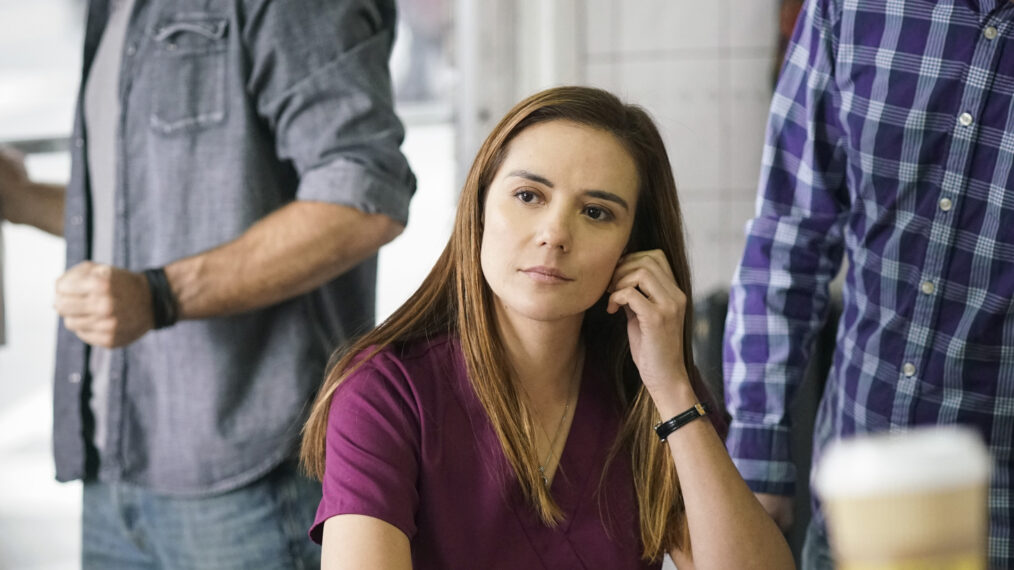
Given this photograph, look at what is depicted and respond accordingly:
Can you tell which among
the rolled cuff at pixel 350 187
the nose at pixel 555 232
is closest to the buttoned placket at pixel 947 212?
the nose at pixel 555 232

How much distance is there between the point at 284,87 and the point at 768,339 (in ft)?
2.63

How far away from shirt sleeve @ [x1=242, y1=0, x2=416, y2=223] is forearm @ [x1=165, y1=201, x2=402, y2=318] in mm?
30

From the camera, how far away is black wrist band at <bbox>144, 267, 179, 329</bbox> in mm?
1591

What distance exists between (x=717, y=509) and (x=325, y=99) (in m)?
0.82

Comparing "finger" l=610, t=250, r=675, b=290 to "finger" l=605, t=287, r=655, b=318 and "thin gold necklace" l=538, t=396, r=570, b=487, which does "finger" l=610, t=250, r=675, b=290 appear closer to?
"finger" l=605, t=287, r=655, b=318

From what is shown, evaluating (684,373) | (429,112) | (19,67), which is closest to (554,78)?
(429,112)

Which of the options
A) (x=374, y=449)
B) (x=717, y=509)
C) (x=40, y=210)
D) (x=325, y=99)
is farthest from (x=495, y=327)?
(x=40, y=210)

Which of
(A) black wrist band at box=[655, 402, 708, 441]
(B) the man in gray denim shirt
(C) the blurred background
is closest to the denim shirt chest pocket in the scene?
(B) the man in gray denim shirt

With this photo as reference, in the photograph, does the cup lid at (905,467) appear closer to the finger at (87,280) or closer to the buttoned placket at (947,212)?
the buttoned placket at (947,212)

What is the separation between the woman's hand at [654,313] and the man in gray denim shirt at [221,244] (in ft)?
1.44

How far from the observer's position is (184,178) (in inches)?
66.7

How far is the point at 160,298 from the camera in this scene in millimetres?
1595

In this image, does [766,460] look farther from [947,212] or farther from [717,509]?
[947,212]

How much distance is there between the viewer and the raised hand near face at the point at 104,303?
60.2 inches
